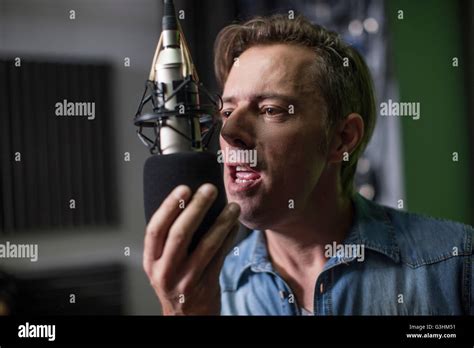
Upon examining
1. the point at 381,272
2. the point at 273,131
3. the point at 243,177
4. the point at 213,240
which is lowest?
the point at 381,272

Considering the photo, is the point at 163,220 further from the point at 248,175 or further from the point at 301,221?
the point at 301,221

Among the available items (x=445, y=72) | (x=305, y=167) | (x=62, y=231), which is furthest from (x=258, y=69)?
(x=62, y=231)

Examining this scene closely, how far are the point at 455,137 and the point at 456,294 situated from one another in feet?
1.38

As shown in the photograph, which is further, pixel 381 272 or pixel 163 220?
pixel 381 272

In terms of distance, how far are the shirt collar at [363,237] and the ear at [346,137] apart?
12cm

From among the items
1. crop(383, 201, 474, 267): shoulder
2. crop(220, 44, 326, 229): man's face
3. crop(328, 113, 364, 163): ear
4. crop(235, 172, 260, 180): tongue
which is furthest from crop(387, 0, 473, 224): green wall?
crop(235, 172, 260, 180): tongue

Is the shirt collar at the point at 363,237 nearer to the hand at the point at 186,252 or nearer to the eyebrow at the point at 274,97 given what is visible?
the hand at the point at 186,252

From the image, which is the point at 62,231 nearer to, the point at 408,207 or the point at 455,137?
the point at 408,207

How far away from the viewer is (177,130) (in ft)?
4.49

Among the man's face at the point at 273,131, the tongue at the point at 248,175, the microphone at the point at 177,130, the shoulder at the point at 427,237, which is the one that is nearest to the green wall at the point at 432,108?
the shoulder at the point at 427,237

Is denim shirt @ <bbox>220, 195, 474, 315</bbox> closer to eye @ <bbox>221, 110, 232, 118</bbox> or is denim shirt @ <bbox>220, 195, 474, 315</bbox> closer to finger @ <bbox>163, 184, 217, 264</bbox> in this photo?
finger @ <bbox>163, 184, 217, 264</bbox>

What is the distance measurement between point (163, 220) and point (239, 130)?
300 millimetres

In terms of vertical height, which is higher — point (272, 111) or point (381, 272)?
point (272, 111)

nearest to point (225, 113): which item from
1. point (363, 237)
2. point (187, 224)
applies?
point (187, 224)
